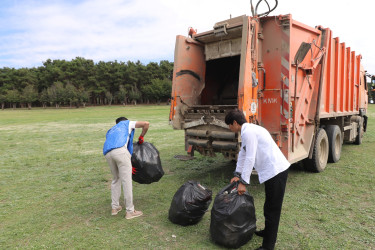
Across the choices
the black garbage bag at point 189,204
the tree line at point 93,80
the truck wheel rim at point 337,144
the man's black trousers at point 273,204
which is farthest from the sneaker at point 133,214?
the tree line at point 93,80

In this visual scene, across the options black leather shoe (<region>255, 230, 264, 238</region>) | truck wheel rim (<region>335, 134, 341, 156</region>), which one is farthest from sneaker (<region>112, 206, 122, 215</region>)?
truck wheel rim (<region>335, 134, 341, 156</region>)

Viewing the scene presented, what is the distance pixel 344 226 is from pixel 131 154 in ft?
10.3

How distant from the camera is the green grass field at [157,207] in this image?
3.52m

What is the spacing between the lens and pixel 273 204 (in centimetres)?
308

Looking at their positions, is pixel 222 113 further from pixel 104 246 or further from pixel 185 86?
pixel 104 246

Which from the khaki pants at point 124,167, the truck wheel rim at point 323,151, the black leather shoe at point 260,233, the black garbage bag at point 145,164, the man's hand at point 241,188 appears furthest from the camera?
the truck wheel rim at point 323,151

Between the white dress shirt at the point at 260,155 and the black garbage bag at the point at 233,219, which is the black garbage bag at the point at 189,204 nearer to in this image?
the black garbage bag at the point at 233,219

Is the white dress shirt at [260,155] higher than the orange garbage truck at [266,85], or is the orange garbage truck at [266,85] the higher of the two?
the orange garbage truck at [266,85]

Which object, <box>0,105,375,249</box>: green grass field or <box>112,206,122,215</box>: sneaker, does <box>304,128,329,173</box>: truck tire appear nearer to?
<box>0,105,375,249</box>: green grass field

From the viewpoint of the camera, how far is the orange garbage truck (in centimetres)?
496

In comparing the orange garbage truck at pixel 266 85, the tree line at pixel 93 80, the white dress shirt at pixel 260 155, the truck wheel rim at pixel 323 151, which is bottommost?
the truck wheel rim at pixel 323 151

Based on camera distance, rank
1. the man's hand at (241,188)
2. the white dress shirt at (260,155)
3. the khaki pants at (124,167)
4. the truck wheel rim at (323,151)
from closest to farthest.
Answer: the white dress shirt at (260,155)
the man's hand at (241,188)
the khaki pants at (124,167)
the truck wheel rim at (323,151)

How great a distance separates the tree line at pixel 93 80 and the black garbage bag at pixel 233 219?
60.1 m

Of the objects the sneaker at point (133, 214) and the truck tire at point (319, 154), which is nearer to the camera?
the sneaker at point (133, 214)
